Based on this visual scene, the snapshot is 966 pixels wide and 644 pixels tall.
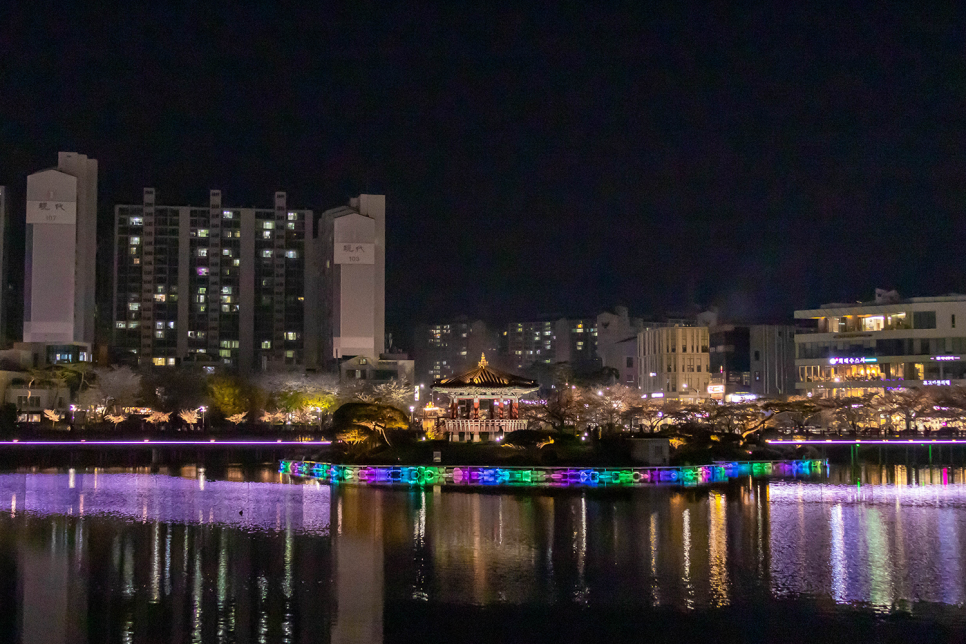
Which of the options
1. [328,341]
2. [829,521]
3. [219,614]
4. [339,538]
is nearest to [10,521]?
[339,538]

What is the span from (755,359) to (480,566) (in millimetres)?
94299

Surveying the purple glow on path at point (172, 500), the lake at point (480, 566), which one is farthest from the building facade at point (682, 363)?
the purple glow on path at point (172, 500)

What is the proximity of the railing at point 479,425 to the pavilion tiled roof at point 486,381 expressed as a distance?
2013 millimetres

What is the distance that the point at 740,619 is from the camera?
2066 cm

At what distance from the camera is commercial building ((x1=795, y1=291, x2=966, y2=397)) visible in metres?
84.9

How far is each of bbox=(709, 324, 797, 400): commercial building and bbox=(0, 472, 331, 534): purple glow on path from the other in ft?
253

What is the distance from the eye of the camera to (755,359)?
114562 mm

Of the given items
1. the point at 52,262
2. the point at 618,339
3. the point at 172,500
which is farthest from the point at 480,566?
the point at 618,339

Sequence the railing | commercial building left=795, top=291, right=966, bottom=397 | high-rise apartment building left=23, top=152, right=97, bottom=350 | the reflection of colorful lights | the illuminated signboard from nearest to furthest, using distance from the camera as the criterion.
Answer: the reflection of colorful lights < the railing < commercial building left=795, top=291, right=966, bottom=397 < the illuminated signboard < high-rise apartment building left=23, top=152, right=97, bottom=350

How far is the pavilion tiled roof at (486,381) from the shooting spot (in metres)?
56.7

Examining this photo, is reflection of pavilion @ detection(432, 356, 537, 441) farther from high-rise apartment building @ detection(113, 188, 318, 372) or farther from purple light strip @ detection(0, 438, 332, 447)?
high-rise apartment building @ detection(113, 188, 318, 372)

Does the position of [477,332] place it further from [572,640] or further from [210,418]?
[572,640]

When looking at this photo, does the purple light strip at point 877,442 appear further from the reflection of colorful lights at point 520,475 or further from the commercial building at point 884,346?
the commercial building at point 884,346

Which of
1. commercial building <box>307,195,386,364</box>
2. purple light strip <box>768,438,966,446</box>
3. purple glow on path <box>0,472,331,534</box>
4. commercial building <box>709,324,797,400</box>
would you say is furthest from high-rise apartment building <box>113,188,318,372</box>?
purple light strip <box>768,438,966,446</box>
